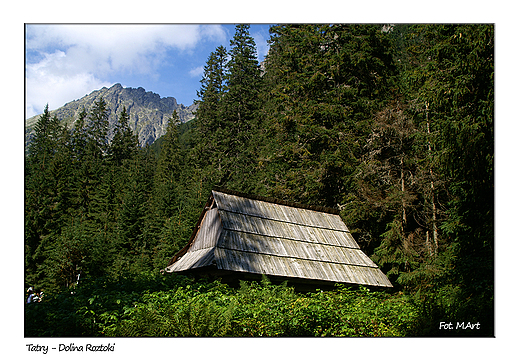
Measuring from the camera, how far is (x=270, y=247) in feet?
40.8

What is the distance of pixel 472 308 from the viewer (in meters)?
8.13

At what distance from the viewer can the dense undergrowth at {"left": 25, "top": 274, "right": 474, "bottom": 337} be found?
22.2 ft

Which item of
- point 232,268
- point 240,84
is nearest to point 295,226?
point 232,268

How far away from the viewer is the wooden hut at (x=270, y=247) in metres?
11.4

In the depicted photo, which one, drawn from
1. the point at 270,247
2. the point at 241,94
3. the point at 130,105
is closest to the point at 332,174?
the point at 270,247

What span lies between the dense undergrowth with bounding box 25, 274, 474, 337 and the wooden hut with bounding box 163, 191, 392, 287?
2.81 metres

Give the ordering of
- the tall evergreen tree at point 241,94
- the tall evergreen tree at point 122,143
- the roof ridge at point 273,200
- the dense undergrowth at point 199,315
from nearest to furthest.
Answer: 1. the dense undergrowth at point 199,315
2. the roof ridge at point 273,200
3. the tall evergreen tree at point 241,94
4. the tall evergreen tree at point 122,143

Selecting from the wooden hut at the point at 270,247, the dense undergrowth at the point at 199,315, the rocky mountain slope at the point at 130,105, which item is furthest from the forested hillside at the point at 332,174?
the rocky mountain slope at the point at 130,105

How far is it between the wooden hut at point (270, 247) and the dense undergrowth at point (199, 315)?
2.81 metres

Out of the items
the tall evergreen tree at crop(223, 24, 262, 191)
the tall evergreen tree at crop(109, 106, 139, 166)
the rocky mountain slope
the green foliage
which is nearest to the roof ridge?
the green foliage

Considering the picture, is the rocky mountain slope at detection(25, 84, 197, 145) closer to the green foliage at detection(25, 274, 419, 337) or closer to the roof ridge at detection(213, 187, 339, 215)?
the roof ridge at detection(213, 187, 339, 215)

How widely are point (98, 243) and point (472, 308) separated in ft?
85.2

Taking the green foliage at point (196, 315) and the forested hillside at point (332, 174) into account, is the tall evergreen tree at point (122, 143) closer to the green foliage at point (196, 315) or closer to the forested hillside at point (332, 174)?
the forested hillside at point (332, 174)

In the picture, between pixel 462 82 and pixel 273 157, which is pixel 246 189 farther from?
pixel 462 82
